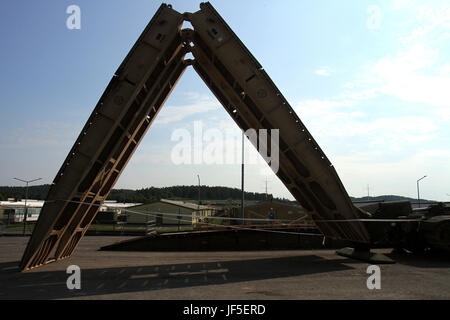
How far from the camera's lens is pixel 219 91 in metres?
13.6

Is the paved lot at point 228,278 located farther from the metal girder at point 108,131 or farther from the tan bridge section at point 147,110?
the tan bridge section at point 147,110

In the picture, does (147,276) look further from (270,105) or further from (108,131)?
(270,105)

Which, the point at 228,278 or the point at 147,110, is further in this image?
the point at 147,110

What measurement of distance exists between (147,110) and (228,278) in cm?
676

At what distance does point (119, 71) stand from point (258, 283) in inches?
322

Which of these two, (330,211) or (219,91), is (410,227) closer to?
(330,211)

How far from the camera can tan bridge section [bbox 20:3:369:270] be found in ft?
34.6

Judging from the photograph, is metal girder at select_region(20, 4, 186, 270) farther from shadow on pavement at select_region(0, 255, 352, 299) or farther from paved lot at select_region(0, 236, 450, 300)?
shadow on pavement at select_region(0, 255, 352, 299)

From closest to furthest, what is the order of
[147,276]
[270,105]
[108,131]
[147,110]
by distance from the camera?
[147,276]
[108,131]
[270,105]
[147,110]

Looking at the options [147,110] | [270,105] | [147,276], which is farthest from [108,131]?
[270,105]

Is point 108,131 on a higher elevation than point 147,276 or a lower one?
higher

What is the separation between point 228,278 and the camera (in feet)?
30.6
